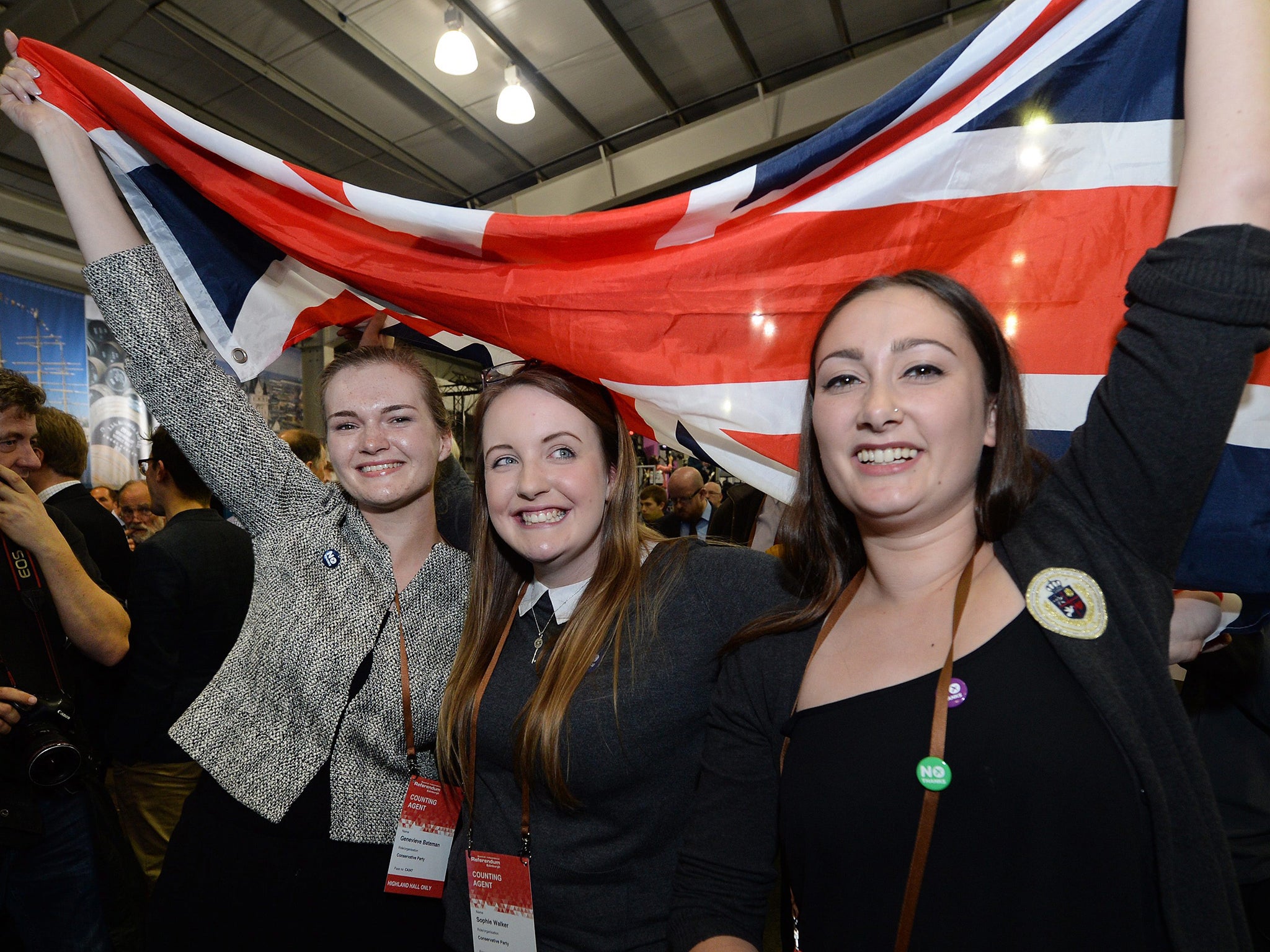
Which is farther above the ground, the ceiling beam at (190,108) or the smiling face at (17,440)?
the ceiling beam at (190,108)

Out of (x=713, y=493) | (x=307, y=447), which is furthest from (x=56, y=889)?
(x=713, y=493)

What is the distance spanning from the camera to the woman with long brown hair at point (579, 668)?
1271mm

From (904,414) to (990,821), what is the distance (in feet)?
1.66

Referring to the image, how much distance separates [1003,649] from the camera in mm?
970

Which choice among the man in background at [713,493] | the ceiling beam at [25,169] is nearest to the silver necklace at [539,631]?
the man in background at [713,493]

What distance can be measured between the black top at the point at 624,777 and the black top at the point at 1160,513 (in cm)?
44

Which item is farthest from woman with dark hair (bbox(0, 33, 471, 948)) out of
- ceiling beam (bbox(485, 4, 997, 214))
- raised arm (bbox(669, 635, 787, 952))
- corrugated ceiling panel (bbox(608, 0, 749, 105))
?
ceiling beam (bbox(485, 4, 997, 214))

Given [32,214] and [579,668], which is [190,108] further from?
[579,668]

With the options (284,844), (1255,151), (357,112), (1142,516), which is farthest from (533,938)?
(357,112)

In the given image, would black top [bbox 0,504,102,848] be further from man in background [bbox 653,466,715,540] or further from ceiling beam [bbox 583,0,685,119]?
man in background [bbox 653,466,715,540]

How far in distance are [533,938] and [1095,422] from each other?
3.86 feet

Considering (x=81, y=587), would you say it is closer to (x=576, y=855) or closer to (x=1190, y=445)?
(x=576, y=855)

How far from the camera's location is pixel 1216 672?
168 centimetres

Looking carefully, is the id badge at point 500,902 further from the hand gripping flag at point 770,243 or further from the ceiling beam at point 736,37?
the ceiling beam at point 736,37
